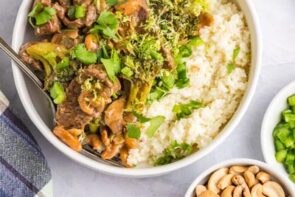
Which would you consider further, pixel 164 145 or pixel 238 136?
pixel 238 136

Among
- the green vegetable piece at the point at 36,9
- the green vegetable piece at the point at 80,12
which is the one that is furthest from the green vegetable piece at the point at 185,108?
the green vegetable piece at the point at 36,9

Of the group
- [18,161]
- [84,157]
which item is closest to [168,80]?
[84,157]

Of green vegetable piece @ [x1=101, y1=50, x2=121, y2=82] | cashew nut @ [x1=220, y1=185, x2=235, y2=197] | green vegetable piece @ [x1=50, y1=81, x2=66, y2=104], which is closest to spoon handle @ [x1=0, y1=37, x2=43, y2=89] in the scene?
green vegetable piece @ [x1=50, y1=81, x2=66, y2=104]

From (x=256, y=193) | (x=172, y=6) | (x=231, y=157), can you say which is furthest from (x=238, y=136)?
(x=172, y=6)

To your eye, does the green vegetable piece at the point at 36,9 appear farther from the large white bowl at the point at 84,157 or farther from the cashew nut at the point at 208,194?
the cashew nut at the point at 208,194

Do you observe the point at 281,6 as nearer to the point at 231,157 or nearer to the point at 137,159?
the point at 231,157

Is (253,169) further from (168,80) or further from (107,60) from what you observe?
(107,60)
